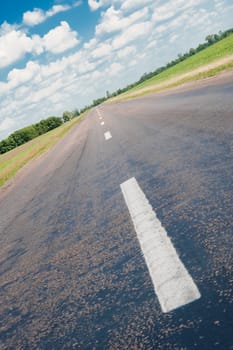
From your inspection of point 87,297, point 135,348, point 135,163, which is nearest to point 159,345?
point 135,348

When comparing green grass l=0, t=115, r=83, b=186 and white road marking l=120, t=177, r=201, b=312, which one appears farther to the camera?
green grass l=0, t=115, r=83, b=186

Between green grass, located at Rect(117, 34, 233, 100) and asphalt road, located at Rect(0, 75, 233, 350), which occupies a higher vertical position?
asphalt road, located at Rect(0, 75, 233, 350)

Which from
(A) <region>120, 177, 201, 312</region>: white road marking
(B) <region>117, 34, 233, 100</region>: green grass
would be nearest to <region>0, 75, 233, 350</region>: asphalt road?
(A) <region>120, 177, 201, 312</region>: white road marking

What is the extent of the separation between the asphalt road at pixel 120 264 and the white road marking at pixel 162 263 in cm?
5

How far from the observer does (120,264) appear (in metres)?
2.98

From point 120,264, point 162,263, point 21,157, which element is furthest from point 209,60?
point 162,263

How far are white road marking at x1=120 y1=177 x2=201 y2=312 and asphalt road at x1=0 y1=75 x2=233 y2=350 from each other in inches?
1.9

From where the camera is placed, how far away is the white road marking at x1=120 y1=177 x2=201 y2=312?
84.4 inches

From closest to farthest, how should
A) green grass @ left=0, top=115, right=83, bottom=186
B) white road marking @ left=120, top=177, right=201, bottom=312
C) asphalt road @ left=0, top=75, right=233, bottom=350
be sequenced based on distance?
1. asphalt road @ left=0, top=75, right=233, bottom=350
2. white road marking @ left=120, top=177, right=201, bottom=312
3. green grass @ left=0, top=115, right=83, bottom=186

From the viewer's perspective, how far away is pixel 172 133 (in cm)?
823

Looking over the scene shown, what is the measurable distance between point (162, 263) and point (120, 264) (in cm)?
45

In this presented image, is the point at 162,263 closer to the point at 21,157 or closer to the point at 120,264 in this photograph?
the point at 120,264

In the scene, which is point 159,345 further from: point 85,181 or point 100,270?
point 85,181

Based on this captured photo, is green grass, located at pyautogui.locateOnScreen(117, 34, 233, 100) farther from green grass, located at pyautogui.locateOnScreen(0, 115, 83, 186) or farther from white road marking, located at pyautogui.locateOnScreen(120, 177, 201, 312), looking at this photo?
white road marking, located at pyautogui.locateOnScreen(120, 177, 201, 312)
